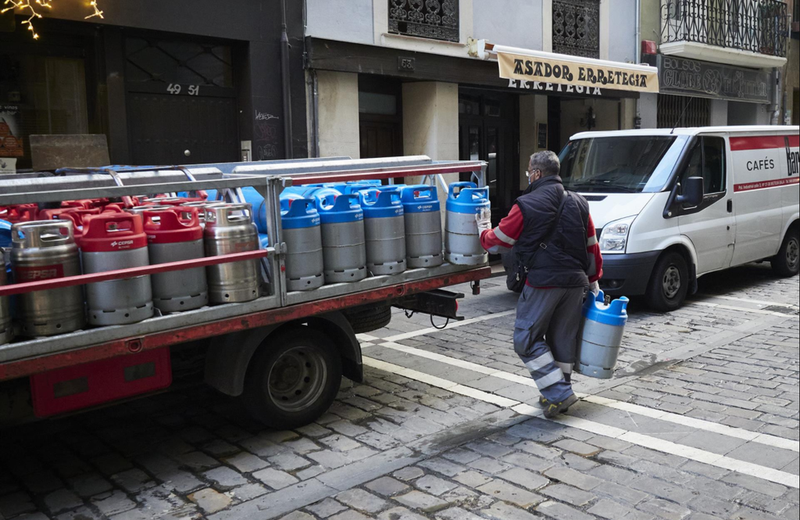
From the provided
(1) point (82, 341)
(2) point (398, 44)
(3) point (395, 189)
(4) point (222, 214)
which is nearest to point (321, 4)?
(2) point (398, 44)

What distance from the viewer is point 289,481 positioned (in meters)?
4.62

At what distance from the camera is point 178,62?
10570mm

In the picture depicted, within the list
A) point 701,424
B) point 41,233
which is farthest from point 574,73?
point 41,233

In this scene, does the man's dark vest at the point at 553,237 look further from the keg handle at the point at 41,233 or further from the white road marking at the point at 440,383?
the keg handle at the point at 41,233

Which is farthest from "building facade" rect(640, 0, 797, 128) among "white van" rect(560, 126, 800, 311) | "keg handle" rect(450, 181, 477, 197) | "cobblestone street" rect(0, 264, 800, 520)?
"keg handle" rect(450, 181, 477, 197)

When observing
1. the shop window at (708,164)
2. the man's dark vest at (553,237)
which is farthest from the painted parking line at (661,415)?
the shop window at (708,164)

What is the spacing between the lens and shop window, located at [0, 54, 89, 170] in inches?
364

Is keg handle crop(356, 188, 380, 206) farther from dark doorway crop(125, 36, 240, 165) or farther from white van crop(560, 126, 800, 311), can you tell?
dark doorway crop(125, 36, 240, 165)

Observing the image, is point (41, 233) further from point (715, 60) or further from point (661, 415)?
point (715, 60)

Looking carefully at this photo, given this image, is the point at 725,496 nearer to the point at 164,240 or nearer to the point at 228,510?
the point at 228,510

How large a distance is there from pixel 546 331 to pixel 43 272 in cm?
338

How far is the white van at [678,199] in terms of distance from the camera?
890 centimetres

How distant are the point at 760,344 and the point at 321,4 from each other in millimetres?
7743

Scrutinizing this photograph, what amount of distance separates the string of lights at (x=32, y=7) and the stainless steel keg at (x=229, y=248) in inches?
203
